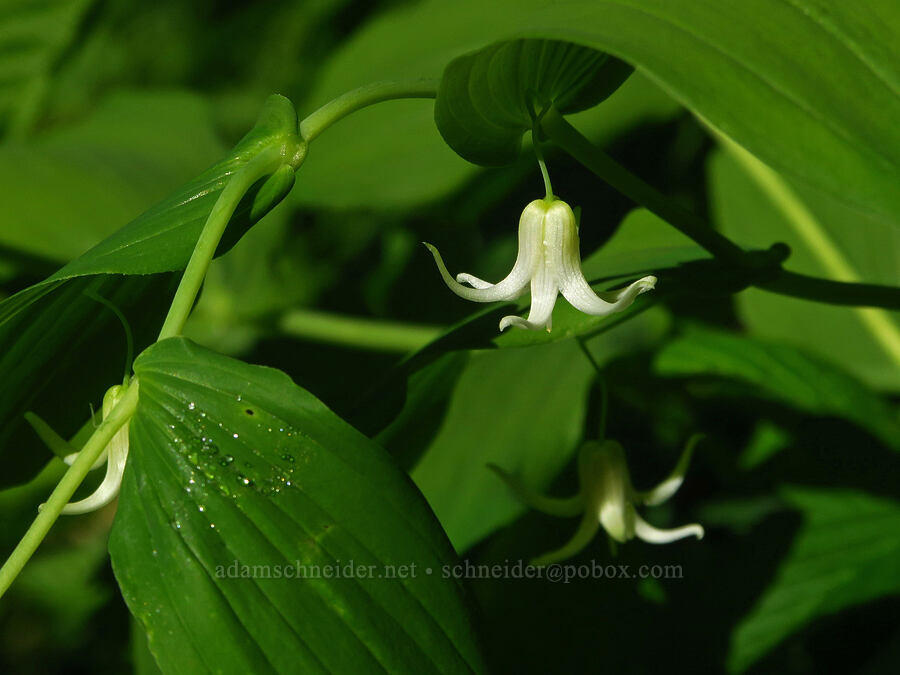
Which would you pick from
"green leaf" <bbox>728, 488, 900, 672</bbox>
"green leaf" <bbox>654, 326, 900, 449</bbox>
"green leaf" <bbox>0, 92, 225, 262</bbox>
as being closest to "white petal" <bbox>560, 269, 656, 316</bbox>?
"green leaf" <bbox>654, 326, 900, 449</bbox>

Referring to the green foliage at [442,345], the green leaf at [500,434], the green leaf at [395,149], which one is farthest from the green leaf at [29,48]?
the green leaf at [500,434]

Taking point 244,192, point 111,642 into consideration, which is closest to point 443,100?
point 244,192

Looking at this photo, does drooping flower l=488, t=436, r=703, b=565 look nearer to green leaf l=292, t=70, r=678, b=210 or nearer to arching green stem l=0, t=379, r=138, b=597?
arching green stem l=0, t=379, r=138, b=597

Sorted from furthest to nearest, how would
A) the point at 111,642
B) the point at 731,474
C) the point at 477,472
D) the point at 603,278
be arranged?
1. the point at 111,642
2. the point at 731,474
3. the point at 477,472
4. the point at 603,278

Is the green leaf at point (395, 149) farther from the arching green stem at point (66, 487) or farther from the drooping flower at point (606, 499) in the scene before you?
the arching green stem at point (66, 487)

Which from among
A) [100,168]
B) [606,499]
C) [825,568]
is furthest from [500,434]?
[100,168]

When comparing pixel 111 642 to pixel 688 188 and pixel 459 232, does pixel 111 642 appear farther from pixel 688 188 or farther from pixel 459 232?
pixel 688 188
